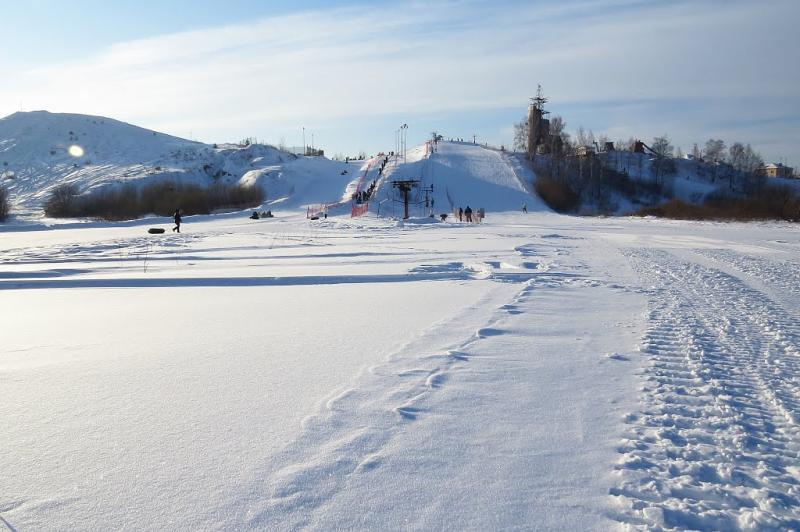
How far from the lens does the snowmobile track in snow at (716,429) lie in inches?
121

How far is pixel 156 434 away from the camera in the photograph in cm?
389

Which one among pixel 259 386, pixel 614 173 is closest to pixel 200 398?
pixel 259 386

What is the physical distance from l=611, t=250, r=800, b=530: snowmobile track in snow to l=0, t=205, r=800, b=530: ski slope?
2 centimetres

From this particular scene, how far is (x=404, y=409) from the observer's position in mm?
4434

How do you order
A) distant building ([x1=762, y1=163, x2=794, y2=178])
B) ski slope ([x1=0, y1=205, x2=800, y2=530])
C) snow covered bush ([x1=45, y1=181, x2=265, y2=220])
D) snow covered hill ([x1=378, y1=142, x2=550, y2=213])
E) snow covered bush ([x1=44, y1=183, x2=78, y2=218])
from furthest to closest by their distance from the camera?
distant building ([x1=762, y1=163, x2=794, y2=178]) < snow covered hill ([x1=378, y1=142, x2=550, y2=213]) < snow covered bush ([x1=45, y1=181, x2=265, y2=220]) < snow covered bush ([x1=44, y1=183, x2=78, y2=218]) < ski slope ([x1=0, y1=205, x2=800, y2=530])

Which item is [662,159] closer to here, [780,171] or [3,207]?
[780,171]

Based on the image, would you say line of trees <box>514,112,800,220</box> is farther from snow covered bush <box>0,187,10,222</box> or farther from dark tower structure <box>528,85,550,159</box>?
snow covered bush <box>0,187,10,222</box>

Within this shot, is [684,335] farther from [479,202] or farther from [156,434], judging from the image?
[479,202]

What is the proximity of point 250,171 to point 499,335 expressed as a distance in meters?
65.5

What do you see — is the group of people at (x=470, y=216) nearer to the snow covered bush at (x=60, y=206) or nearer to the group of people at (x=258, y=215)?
the group of people at (x=258, y=215)

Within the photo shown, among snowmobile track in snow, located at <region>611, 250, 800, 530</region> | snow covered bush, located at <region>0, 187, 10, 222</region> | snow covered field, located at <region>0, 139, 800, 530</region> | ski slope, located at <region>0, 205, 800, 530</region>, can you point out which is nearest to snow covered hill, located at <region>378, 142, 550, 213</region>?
snow covered bush, located at <region>0, 187, 10, 222</region>

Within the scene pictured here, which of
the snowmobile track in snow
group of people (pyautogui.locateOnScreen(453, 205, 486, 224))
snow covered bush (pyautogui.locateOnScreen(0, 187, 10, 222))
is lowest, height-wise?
the snowmobile track in snow

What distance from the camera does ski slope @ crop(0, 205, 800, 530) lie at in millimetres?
3066

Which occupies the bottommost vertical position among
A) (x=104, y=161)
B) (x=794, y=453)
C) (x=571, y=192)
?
(x=794, y=453)
